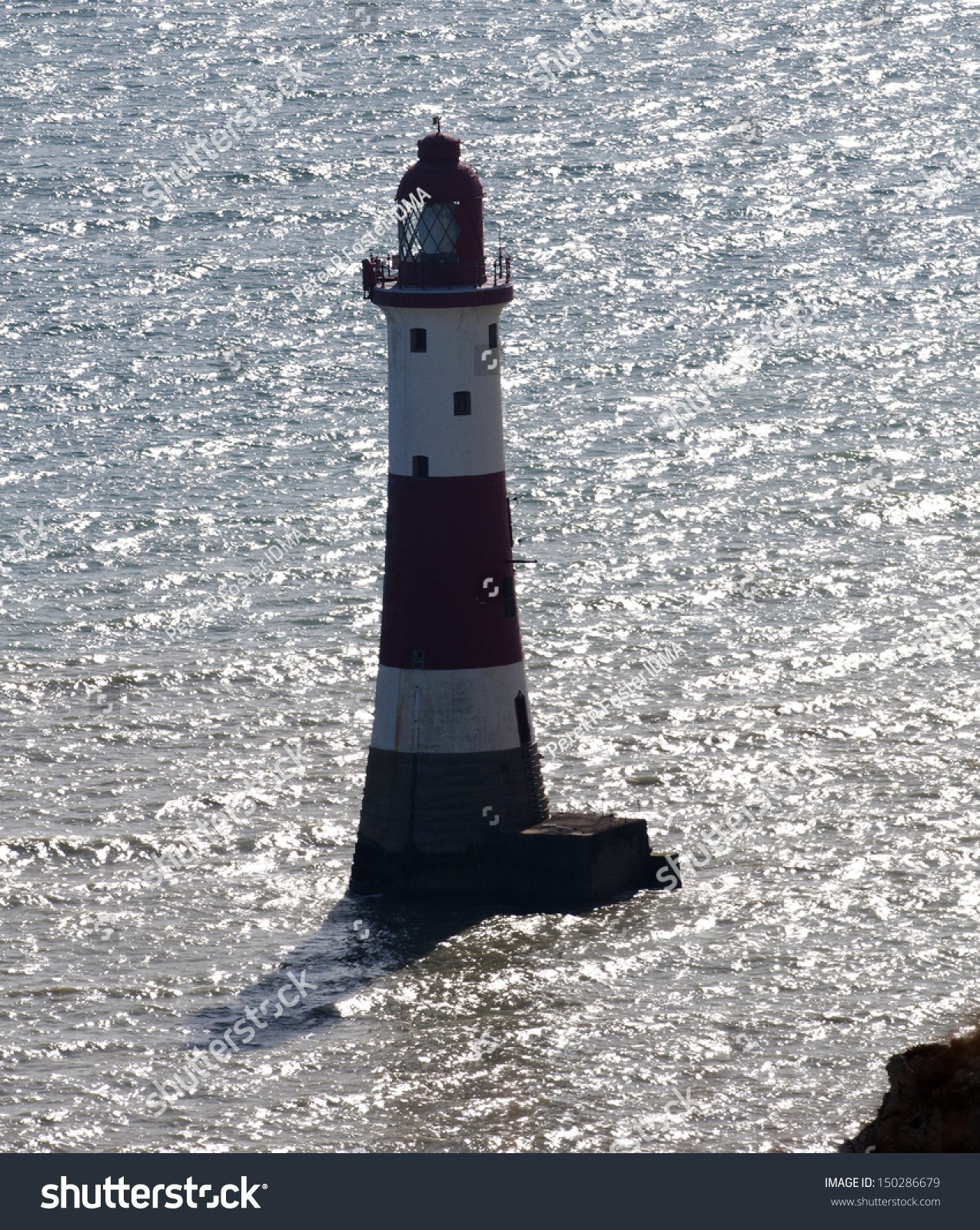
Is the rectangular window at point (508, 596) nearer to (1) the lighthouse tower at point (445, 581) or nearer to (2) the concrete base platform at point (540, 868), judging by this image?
(1) the lighthouse tower at point (445, 581)

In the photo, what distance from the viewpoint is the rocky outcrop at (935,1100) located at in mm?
22141

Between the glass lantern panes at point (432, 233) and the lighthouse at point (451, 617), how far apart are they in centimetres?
2

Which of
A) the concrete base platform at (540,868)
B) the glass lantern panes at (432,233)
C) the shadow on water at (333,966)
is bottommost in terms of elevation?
the shadow on water at (333,966)

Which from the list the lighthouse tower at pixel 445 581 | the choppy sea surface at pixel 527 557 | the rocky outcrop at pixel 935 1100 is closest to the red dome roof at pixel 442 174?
the lighthouse tower at pixel 445 581

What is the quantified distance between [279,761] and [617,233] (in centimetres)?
5561

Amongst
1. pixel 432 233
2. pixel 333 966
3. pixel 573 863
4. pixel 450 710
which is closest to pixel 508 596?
pixel 450 710

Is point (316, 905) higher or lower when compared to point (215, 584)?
lower

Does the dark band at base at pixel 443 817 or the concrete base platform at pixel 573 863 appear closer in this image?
the concrete base platform at pixel 573 863

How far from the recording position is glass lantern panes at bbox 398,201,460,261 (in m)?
36.6

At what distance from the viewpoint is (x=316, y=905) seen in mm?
37094

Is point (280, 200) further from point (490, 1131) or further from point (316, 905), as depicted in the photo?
point (490, 1131)

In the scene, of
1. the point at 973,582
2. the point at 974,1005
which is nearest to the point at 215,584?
the point at 973,582

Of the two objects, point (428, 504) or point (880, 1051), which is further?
point (428, 504)

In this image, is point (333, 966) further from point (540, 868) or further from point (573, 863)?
point (573, 863)
